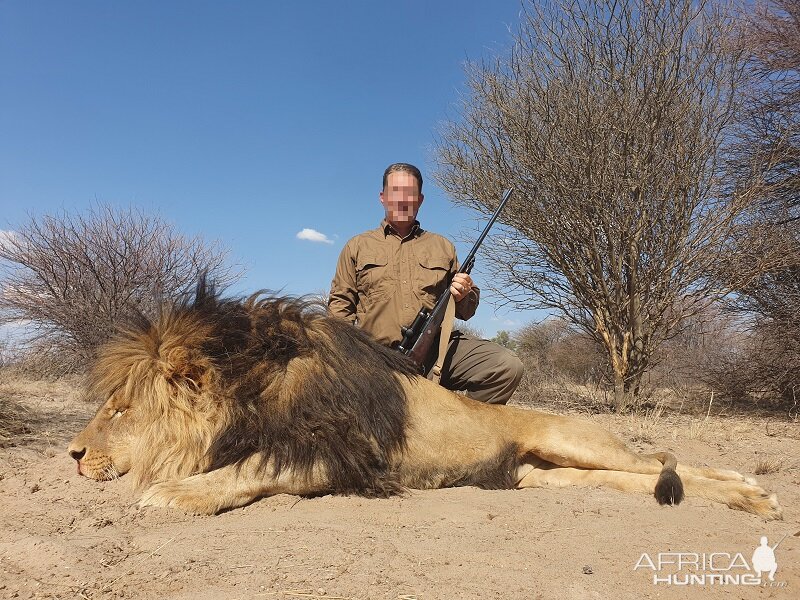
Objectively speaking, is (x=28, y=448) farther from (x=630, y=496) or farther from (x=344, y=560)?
(x=630, y=496)

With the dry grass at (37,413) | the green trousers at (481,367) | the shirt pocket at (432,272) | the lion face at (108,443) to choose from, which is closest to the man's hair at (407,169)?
the shirt pocket at (432,272)

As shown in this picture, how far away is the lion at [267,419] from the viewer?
3.03 meters

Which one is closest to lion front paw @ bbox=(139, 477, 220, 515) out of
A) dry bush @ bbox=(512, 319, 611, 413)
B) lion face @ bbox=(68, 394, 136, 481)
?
lion face @ bbox=(68, 394, 136, 481)

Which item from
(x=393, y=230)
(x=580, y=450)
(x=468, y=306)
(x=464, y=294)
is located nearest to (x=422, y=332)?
(x=464, y=294)

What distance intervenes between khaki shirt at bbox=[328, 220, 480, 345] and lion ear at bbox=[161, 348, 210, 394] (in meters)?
1.36

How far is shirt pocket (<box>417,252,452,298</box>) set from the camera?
4.55m

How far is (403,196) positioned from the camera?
15.4ft

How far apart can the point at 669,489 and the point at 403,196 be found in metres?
2.77

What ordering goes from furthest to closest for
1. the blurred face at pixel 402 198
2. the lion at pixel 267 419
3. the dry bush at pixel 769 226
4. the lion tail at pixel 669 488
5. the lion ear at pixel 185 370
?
the dry bush at pixel 769 226 < the blurred face at pixel 402 198 < the lion tail at pixel 669 488 < the lion ear at pixel 185 370 < the lion at pixel 267 419

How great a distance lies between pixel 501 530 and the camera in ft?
8.73

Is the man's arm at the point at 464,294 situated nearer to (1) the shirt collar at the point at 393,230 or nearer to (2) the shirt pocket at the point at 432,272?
(2) the shirt pocket at the point at 432,272

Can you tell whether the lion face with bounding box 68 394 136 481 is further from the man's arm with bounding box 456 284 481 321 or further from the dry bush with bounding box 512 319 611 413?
the dry bush with bounding box 512 319 611 413

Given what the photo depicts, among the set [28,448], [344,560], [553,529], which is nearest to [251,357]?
[344,560]

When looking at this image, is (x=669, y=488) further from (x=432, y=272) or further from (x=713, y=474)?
(x=432, y=272)
